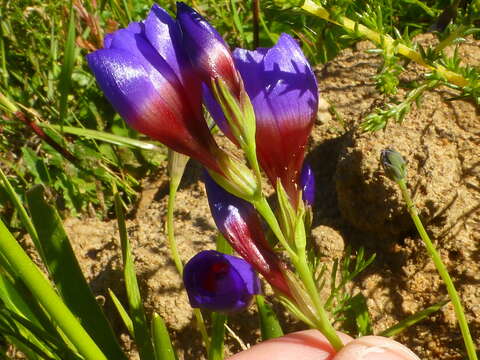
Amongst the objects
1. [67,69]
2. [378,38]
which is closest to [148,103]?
[378,38]

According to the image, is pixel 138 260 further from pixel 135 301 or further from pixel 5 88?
pixel 5 88

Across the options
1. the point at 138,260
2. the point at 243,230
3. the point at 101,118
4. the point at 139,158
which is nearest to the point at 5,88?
the point at 101,118

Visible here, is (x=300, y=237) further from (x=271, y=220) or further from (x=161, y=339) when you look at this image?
(x=161, y=339)

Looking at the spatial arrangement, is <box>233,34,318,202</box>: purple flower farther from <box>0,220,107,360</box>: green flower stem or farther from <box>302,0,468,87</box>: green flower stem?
<box>0,220,107,360</box>: green flower stem


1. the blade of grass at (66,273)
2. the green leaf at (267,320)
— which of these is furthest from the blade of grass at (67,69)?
the green leaf at (267,320)

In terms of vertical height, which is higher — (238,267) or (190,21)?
(190,21)

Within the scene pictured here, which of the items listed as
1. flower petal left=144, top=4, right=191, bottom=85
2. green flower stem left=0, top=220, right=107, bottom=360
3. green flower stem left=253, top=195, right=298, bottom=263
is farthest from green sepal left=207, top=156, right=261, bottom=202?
green flower stem left=0, top=220, right=107, bottom=360

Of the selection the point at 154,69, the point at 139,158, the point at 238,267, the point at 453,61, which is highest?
the point at 154,69
